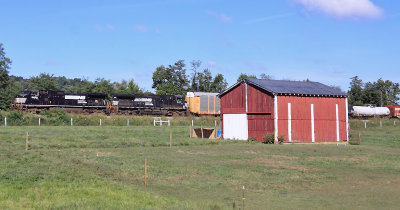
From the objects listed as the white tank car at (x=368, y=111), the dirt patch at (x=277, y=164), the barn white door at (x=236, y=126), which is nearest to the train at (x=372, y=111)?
the white tank car at (x=368, y=111)

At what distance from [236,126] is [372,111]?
5150 centimetres

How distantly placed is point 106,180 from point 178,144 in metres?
15.4

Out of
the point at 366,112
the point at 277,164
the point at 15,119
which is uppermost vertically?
the point at 366,112

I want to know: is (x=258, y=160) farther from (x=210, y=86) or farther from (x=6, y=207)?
→ (x=210, y=86)


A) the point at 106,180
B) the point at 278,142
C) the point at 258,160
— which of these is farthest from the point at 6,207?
the point at 278,142

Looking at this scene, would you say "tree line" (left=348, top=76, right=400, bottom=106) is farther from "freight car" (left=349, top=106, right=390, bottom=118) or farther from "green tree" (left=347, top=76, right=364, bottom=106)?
"freight car" (left=349, top=106, right=390, bottom=118)

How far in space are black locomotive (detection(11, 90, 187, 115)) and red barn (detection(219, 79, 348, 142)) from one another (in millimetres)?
29423

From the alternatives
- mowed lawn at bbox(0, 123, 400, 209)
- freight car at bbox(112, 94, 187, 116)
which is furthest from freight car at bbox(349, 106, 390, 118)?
mowed lawn at bbox(0, 123, 400, 209)

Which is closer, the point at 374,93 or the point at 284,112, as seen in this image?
the point at 284,112

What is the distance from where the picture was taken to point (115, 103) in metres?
63.7

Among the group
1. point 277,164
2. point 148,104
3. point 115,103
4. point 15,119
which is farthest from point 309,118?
point 115,103

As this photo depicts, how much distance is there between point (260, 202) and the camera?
Result: 12.6 m

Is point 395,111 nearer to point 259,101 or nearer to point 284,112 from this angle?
point 284,112

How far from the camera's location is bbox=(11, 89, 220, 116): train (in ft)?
192
